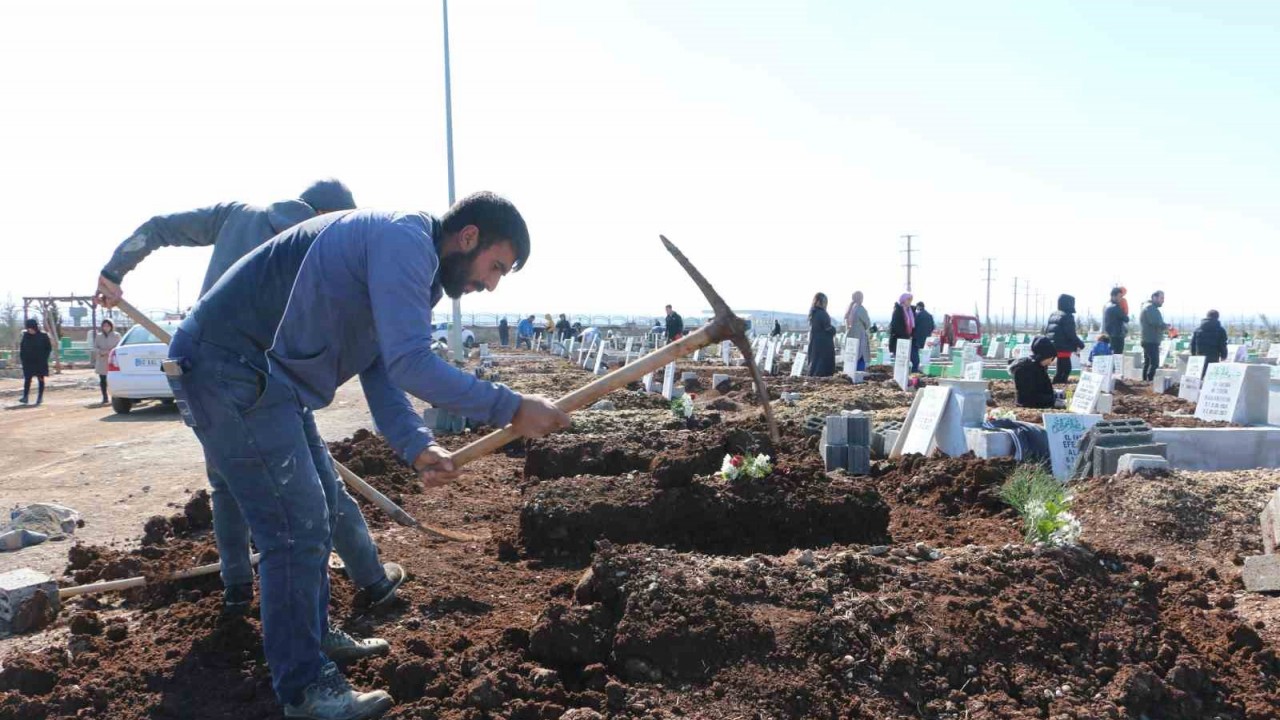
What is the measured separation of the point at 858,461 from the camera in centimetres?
706

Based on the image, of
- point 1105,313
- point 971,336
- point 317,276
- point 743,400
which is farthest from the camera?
point 971,336

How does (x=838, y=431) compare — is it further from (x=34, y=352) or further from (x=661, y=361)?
(x=34, y=352)

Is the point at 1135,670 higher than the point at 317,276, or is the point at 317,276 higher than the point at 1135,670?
the point at 317,276

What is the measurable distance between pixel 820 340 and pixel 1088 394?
24.1 feet

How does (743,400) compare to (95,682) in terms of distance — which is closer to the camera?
(95,682)

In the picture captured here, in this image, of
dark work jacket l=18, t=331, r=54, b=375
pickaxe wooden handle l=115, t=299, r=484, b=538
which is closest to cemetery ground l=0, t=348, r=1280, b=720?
pickaxe wooden handle l=115, t=299, r=484, b=538

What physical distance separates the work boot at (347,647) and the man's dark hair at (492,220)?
1.52 meters

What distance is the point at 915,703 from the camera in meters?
2.98

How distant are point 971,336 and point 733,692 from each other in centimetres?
3605

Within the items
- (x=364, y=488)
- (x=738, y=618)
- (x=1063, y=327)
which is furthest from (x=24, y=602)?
(x=1063, y=327)

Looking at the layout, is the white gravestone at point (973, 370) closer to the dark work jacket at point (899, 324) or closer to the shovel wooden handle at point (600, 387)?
the dark work jacket at point (899, 324)

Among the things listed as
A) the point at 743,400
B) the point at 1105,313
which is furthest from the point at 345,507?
the point at 1105,313

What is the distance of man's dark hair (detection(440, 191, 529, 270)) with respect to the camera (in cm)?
288

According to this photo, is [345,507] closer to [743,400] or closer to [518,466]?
[518,466]
